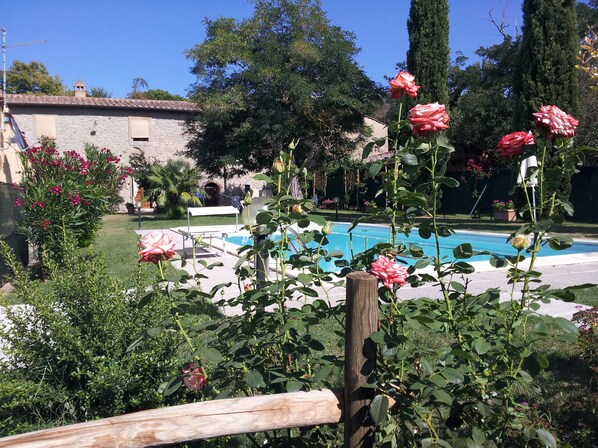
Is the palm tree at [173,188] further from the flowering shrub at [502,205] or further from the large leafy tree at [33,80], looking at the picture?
the large leafy tree at [33,80]

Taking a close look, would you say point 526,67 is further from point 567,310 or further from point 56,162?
point 56,162

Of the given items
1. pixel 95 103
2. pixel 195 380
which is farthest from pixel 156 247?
pixel 95 103

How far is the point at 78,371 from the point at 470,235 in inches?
504

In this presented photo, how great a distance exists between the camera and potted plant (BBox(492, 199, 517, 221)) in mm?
18234

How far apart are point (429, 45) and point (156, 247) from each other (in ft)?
62.5

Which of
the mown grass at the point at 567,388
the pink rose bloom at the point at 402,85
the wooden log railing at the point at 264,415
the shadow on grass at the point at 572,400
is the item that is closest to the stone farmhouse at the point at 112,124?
the mown grass at the point at 567,388

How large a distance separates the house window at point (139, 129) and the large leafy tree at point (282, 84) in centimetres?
993

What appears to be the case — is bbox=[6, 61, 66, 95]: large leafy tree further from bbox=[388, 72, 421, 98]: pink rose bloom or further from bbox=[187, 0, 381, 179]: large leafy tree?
bbox=[388, 72, 421, 98]: pink rose bloom

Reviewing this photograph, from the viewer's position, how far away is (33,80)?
4569cm

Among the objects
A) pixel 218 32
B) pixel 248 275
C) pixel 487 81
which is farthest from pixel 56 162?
pixel 487 81

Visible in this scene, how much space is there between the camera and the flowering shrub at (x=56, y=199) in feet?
25.3

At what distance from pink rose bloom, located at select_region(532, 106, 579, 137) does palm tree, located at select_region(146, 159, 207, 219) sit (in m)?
21.7

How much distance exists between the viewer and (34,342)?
2695 mm

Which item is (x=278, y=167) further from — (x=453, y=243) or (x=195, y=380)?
(x=453, y=243)
